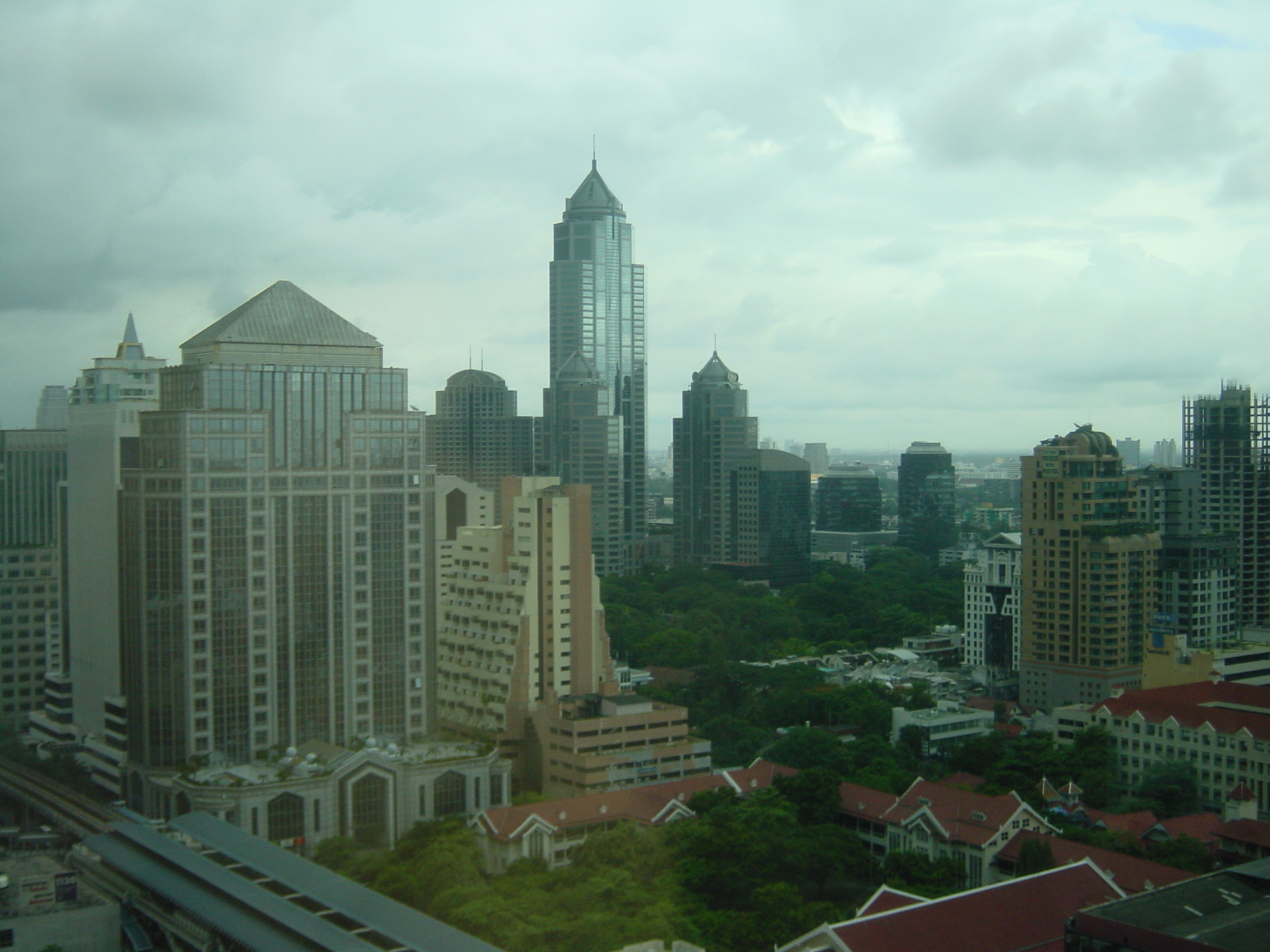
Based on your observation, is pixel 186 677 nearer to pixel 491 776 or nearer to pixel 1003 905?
pixel 491 776

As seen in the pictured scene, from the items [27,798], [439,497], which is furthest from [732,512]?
[27,798]

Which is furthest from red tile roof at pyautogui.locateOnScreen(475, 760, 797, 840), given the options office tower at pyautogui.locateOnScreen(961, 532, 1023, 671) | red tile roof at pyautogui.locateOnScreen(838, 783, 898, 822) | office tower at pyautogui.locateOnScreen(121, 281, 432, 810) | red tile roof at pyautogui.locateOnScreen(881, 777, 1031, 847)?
office tower at pyautogui.locateOnScreen(961, 532, 1023, 671)

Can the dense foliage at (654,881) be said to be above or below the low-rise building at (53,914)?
below

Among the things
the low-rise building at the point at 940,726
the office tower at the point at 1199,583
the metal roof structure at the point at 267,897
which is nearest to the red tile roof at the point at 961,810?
the low-rise building at the point at 940,726

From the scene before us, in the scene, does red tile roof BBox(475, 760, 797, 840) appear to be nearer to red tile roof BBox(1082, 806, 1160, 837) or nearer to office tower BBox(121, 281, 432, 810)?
office tower BBox(121, 281, 432, 810)

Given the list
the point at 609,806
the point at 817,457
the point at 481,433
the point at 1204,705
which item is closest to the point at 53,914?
the point at 609,806

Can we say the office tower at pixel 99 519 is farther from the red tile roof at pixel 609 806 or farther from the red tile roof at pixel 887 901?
the red tile roof at pixel 887 901
